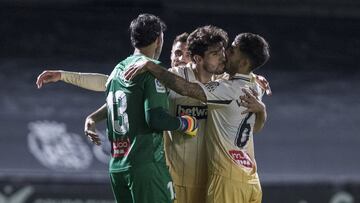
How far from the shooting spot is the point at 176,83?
16.6 ft

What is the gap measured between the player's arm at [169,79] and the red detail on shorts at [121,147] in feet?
1.01

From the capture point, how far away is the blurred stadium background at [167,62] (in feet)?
30.9

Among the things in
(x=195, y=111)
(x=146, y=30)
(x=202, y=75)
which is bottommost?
(x=195, y=111)

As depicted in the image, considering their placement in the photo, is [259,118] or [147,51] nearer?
[147,51]

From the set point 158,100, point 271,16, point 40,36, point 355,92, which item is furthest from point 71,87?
point 158,100

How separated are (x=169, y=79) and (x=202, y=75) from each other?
0.34m

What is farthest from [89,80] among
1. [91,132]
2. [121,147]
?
[121,147]

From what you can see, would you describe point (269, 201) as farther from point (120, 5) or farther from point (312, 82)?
point (120, 5)

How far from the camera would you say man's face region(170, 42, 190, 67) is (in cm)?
567

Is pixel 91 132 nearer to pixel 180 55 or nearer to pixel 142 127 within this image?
pixel 142 127

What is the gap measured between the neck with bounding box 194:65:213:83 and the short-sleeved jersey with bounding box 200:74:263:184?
124mm

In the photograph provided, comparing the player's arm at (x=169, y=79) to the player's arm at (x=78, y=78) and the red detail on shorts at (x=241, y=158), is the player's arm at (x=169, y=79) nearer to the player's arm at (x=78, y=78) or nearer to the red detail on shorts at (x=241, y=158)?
the red detail on shorts at (x=241, y=158)

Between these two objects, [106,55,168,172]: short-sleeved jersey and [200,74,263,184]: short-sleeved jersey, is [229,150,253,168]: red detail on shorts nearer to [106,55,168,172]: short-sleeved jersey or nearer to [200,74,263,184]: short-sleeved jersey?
[200,74,263,184]: short-sleeved jersey

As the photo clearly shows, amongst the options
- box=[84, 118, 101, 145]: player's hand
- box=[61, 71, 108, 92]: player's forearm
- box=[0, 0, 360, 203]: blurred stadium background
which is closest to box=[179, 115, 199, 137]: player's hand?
box=[84, 118, 101, 145]: player's hand
